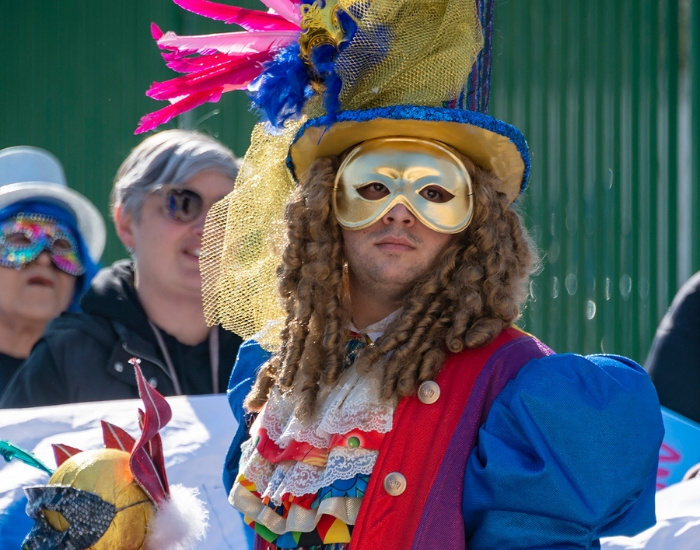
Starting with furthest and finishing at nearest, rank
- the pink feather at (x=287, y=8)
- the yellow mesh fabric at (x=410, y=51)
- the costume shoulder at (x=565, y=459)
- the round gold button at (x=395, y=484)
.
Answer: the pink feather at (x=287, y=8) < the yellow mesh fabric at (x=410, y=51) < the round gold button at (x=395, y=484) < the costume shoulder at (x=565, y=459)

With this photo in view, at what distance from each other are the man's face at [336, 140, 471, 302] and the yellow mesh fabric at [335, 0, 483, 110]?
121mm

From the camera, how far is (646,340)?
5.75 meters

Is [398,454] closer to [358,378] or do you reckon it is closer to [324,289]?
[358,378]

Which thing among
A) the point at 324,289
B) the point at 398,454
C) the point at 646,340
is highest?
the point at 324,289

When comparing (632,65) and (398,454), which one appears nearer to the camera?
(398,454)

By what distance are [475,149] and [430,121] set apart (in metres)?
0.14

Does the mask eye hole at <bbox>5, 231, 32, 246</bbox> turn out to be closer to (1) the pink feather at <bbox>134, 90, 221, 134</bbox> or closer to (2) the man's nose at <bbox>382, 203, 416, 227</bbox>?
(1) the pink feather at <bbox>134, 90, 221, 134</bbox>

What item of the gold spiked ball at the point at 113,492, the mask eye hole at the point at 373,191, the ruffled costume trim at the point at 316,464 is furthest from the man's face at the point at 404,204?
the gold spiked ball at the point at 113,492

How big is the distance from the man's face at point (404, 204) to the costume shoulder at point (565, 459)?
0.40 m

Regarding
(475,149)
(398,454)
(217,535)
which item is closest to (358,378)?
(398,454)

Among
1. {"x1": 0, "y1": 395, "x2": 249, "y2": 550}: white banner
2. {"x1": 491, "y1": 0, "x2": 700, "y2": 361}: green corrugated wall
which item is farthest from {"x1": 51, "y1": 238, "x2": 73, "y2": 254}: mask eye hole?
{"x1": 491, "y1": 0, "x2": 700, "y2": 361}: green corrugated wall

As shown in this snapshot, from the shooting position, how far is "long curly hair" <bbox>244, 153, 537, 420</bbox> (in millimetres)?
2217

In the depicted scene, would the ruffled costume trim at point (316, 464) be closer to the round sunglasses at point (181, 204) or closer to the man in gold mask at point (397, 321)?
the man in gold mask at point (397, 321)

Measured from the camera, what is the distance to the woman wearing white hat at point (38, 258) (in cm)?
401
